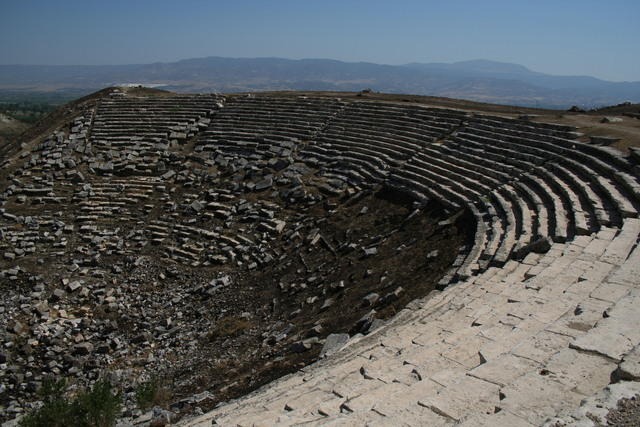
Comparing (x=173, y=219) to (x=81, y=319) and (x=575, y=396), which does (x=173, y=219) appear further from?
(x=575, y=396)

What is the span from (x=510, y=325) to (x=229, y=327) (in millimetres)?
8475

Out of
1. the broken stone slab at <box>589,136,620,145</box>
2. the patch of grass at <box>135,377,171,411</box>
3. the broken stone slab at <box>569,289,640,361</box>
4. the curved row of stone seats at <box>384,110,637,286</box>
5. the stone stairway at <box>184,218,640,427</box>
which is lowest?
the patch of grass at <box>135,377,171,411</box>

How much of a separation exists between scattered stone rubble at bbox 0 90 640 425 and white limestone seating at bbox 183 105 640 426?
0.05 m

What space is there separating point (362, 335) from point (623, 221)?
7.04m

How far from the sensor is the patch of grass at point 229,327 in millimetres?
13297

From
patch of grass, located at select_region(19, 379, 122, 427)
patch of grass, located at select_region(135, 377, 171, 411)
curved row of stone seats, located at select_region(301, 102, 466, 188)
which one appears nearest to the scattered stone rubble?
curved row of stone seats, located at select_region(301, 102, 466, 188)

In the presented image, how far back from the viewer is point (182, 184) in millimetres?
23125

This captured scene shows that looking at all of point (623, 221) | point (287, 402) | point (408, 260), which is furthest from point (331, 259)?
point (287, 402)

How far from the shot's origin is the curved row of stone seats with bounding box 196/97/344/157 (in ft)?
83.8

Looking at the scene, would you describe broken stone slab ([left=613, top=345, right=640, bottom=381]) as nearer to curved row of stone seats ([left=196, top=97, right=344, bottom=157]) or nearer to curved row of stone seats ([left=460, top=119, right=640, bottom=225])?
curved row of stone seats ([left=460, top=119, right=640, bottom=225])

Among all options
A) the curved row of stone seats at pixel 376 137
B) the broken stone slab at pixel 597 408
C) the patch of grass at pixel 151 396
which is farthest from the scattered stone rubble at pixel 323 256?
the patch of grass at pixel 151 396

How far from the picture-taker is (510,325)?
7.54m

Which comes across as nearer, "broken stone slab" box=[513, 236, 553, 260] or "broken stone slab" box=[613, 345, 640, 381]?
"broken stone slab" box=[613, 345, 640, 381]

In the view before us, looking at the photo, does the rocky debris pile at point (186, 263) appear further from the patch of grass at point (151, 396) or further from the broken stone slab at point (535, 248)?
the broken stone slab at point (535, 248)
